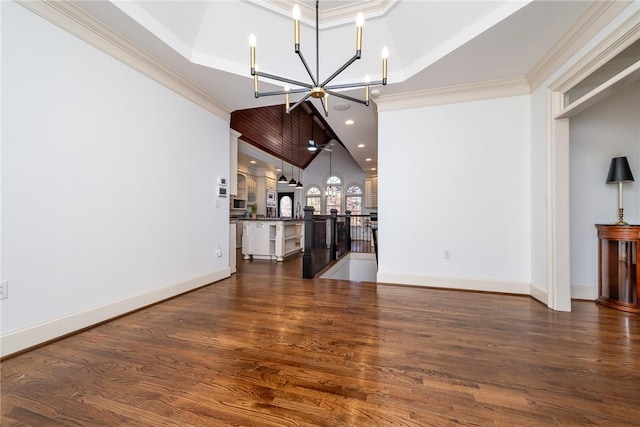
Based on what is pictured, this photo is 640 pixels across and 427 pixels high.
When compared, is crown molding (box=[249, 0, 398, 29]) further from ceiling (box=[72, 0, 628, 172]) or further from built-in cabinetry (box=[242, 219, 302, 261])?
built-in cabinetry (box=[242, 219, 302, 261])

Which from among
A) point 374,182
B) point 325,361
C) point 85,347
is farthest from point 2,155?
point 374,182

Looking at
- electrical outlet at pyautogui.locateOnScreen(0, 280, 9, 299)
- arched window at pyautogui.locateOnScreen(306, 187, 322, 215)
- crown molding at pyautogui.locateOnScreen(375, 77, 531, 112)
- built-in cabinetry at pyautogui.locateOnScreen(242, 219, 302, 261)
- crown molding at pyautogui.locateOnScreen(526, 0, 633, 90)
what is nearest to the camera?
electrical outlet at pyautogui.locateOnScreen(0, 280, 9, 299)

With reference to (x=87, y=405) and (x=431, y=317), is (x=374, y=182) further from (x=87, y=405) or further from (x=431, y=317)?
(x=87, y=405)

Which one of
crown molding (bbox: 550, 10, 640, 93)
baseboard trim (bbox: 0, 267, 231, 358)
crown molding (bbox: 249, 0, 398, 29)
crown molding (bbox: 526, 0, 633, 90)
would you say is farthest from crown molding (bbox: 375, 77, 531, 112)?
baseboard trim (bbox: 0, 267, 231, 358)

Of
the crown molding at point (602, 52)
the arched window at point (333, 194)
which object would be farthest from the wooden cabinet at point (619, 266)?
the arched window at point (333, 194)

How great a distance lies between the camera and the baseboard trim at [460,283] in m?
3.21

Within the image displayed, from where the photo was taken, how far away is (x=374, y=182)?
10.0 meters

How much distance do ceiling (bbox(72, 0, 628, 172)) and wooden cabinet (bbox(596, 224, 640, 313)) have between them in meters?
1.93

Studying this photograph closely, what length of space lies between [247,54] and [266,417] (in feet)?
11.3

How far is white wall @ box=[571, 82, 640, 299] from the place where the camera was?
9.21ft

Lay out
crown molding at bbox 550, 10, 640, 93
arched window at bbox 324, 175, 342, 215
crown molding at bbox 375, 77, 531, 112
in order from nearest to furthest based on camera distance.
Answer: crown molding at bbox 550, 10, 640, 93 → crown molding at bbox 375, 77, 531, 112 → arched window at bbox 324, 175, 342, 215

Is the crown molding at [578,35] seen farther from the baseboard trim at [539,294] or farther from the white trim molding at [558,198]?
the baseboard trim at [539,294]

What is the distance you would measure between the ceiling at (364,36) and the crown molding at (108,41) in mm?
Result: 81

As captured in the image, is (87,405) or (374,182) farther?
(374,182)
